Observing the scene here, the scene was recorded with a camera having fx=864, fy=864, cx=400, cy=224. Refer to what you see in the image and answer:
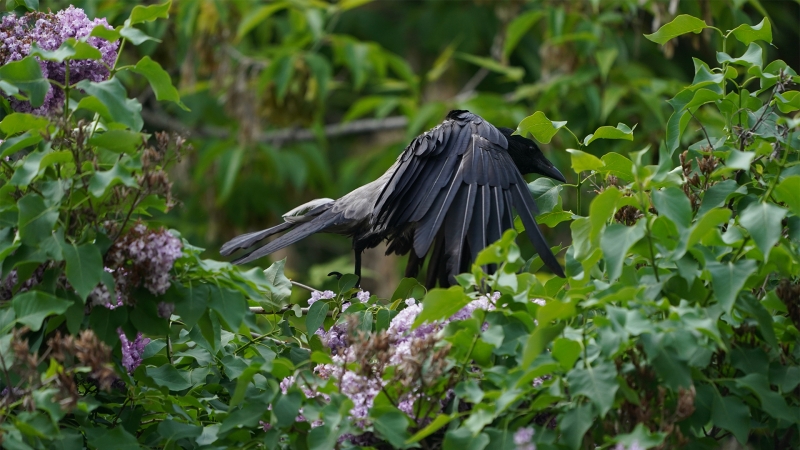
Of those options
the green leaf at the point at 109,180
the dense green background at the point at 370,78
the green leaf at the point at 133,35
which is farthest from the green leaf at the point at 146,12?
the dense green background at the point at 370,78

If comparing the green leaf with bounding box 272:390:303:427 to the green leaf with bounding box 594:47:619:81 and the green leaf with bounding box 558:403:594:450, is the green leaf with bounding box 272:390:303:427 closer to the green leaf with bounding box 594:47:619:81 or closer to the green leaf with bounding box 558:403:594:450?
the green leaf with bounding box 558:403:594:450

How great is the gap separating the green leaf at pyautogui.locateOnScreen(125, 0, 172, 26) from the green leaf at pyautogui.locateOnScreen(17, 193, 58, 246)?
0.47m

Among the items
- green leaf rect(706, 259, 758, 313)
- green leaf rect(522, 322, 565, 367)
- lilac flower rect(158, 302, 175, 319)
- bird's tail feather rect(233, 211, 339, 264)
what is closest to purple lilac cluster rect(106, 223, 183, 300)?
lilac flower rect(158, 302, 175, 319)

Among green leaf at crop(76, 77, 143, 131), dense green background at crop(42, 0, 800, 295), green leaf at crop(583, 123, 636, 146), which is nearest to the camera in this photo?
green leaf at crop(76, 77, 143, 131)

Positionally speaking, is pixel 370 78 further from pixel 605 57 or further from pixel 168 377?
pixel 168 377

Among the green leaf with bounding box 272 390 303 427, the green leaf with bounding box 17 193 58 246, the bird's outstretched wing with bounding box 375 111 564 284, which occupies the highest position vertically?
the green leaf with bounding box 17 193 58 246

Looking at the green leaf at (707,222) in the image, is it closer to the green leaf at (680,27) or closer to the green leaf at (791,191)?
the green leaf at (791,191)

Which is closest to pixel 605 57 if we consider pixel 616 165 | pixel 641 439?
pixel 616 165

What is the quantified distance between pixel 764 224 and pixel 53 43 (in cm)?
182

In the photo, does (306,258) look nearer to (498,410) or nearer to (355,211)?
(355,211)

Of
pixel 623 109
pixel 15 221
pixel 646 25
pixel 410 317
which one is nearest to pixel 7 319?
pixel 15 221

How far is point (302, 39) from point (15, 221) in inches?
227

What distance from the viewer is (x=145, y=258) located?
1883 mm

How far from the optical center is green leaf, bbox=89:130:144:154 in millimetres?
1864
